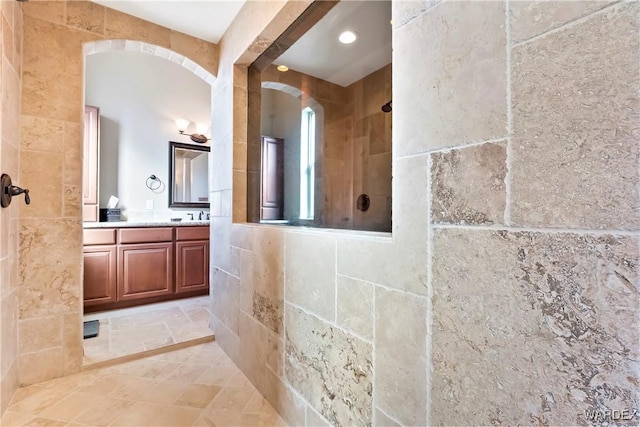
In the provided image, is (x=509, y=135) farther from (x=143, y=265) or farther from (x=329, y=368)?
(x=143, y=265)

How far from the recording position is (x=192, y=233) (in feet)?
10.6

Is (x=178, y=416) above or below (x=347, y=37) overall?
below

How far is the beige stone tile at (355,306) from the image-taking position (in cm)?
92

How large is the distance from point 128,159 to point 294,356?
3.20 metres

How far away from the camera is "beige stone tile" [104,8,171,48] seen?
1.85 m

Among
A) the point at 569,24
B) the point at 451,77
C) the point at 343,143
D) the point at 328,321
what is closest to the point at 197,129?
the point at 343,143

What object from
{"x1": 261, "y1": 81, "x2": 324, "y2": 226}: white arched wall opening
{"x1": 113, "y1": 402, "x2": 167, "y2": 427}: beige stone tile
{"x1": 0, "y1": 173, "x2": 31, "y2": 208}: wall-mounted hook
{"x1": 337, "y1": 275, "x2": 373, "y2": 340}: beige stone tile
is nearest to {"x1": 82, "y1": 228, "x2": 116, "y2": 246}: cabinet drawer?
{"x1": 0, "y1": 173, "x2": 31, "y2": 208}: wall-mounted hook

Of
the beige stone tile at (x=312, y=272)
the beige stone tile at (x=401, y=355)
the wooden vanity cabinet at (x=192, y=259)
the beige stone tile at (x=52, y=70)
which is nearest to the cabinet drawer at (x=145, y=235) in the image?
the wooden vanity cabinet at (x=192, y=259)

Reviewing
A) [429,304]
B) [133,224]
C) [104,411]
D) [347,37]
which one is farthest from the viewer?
[133,224]

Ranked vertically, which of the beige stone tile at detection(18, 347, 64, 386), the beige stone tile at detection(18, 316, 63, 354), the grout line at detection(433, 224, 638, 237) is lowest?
the beige stone tile at detection(18, 347, 64, 386)

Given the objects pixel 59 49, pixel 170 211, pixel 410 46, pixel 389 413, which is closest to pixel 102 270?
pixel 170 211

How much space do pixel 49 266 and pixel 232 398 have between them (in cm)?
129

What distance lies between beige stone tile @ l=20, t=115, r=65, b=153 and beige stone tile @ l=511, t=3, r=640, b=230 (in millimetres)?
2194

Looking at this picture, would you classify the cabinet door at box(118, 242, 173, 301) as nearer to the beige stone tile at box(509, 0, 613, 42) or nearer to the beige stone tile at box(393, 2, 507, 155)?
the beige stone tile at box(393, 2, 507, 155)
